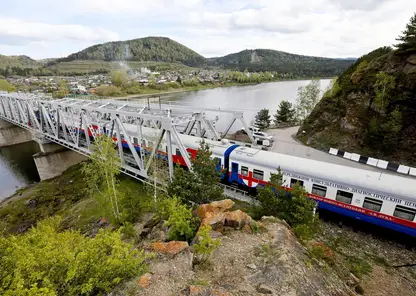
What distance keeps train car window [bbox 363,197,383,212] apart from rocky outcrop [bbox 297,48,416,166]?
49.0 feet

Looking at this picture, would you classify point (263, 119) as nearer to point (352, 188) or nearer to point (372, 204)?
point (352, 188)

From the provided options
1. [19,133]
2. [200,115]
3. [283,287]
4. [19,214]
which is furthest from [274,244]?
[19,133]

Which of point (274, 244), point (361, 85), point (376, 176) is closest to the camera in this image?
point (274, 244)

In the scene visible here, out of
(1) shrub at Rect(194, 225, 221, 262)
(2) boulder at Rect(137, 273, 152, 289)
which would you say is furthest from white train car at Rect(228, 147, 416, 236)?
(2) boulder at Rect(137, 273, 152, 289)

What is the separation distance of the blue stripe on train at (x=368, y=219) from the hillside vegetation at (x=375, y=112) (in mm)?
14945

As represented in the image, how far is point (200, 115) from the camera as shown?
2547 centimetres

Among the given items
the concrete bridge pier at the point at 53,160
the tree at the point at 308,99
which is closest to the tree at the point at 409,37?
the tree at the point at 308,99

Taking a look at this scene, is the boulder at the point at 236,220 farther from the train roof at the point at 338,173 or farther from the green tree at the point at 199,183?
the train roof at the point at 338,173

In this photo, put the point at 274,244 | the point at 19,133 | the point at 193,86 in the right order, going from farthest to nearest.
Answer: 1. the point at 193,86
2. the point at 19,133
3. the point at 274,244

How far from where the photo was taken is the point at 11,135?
52.9 m

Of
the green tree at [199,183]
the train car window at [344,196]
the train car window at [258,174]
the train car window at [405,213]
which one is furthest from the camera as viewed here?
the train car window at [258,174]

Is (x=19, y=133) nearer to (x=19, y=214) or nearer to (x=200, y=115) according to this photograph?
(x=19, y=214)

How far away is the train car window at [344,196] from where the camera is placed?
1423cm

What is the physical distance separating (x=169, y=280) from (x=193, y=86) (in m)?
134
